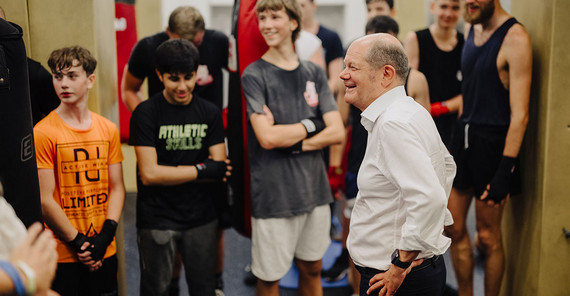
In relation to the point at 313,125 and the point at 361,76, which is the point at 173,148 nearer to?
the point at 313,125

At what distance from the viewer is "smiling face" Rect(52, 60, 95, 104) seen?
2.26 meters

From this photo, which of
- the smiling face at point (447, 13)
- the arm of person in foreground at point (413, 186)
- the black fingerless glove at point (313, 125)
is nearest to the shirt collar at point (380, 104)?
the arm of person in foreground at point (413, 186)

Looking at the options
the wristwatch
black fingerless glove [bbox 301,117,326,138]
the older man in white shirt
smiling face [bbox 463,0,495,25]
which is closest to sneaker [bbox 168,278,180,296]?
black fingerless glove [bbox 301,117,326,138]

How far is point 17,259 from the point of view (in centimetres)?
117

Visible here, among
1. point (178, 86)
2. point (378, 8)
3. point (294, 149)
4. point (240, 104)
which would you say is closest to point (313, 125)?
point (294, 149)

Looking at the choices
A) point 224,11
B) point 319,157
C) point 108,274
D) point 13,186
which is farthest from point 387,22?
point 224,11

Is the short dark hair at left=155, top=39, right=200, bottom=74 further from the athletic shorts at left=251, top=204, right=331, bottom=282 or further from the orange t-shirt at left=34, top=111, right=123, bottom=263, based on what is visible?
the athletic shorts at left=251, top=204, right=331, bottom=282

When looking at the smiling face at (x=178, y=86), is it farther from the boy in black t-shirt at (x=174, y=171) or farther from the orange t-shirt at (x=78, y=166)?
the orange t-shirt at (x=78, y=166)

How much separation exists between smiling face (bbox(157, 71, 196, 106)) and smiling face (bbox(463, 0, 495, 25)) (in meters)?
1.39

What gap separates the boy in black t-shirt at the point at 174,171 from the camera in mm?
2479

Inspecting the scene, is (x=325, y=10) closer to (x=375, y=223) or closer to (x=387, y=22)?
(x=387, y=22)

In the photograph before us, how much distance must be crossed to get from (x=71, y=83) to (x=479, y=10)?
1920 millimetres

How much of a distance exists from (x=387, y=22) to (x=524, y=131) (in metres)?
0.92

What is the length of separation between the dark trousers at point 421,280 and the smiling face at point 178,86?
3.87 feet
